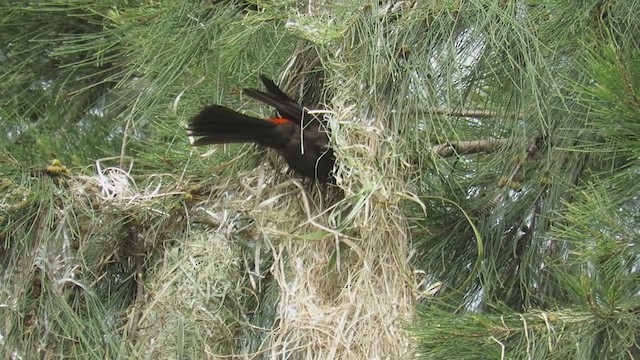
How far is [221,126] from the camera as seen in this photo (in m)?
2.83

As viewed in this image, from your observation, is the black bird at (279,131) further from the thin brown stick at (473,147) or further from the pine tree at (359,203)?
the thin brown stick at (473,147)

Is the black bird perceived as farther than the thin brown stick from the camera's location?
No

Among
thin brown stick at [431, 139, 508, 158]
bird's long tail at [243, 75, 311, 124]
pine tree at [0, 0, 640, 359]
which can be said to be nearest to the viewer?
pine tree at [0, 0, 640, 359]

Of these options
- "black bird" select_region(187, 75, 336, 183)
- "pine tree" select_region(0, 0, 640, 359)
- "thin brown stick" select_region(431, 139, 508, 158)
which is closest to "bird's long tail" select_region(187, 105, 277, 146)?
"black bird" select_region(187, 75, 336, 183)

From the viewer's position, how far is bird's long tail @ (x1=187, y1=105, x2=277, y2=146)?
2.82 metres

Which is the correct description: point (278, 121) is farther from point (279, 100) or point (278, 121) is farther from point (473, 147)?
point (473, 147)

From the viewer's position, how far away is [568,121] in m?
2.81

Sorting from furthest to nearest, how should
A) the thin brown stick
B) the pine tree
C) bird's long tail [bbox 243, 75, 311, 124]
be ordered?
the thin brown stick
bird's long tail [bbox 243, 75, 311, 124]
the pine tree

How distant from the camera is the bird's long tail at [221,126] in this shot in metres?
2.82

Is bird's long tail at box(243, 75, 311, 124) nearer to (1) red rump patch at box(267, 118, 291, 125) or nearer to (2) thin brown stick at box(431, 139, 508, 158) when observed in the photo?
(1) red rump patch at box(267, 118, 291, 125)

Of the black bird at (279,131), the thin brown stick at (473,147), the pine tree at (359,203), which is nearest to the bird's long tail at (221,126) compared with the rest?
the black bird at (279,131)

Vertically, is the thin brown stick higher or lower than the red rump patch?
lower

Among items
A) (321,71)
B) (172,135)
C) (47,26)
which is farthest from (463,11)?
(47,26)

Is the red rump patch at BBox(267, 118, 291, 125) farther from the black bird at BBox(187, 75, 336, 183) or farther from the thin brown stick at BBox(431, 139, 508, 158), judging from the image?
the thin brown stick at BBox(431, 139, 508, 158)
